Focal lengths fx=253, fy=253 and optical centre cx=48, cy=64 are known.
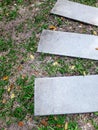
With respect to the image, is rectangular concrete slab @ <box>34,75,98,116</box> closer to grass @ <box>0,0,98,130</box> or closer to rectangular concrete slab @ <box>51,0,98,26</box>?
grass @ <box>0,0,98,130</box>

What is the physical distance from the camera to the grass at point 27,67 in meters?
3.53

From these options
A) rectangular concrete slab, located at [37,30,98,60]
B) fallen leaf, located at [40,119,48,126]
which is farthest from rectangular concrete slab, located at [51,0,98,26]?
fallen leaf, located at [40,119,48,126]

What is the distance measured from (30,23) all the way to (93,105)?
2154mm

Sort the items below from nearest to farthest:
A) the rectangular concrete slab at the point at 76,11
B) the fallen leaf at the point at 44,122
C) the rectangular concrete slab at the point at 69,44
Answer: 1. the fallen leaf at the point at 44,122
2. the rectangular concrete slab at the point at 69,44
3. the rectangular concrete slab at the point at 76,11

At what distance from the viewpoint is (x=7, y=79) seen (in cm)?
399

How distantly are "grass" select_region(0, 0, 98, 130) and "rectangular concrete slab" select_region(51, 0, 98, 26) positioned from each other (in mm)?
145

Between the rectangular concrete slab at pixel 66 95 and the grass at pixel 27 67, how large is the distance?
11 centimetres

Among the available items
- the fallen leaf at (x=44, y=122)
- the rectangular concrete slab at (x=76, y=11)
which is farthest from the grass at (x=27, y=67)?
the rectangular concrete slab at (x=76, y=11)

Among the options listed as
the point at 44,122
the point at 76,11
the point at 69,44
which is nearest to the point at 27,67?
the point at 69,44

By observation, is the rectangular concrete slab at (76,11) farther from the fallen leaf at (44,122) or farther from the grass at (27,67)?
the fallen leaf at (44,122)

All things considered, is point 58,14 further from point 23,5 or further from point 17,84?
point 17,84

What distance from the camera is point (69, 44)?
170 inches

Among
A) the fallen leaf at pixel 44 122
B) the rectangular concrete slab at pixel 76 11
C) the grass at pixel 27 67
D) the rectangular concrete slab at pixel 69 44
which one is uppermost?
the rectangular concrete slab at pixel 76 11

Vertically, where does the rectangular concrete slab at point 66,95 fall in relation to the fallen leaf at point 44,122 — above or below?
above
